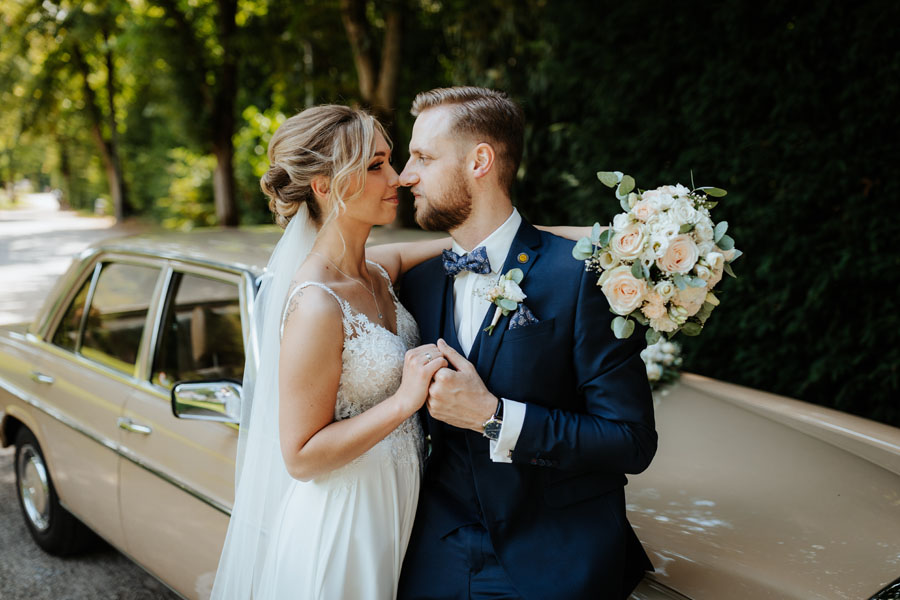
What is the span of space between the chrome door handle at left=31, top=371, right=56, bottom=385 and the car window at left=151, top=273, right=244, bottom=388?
0.71 meters

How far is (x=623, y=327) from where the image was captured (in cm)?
168

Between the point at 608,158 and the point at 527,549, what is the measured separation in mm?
4423

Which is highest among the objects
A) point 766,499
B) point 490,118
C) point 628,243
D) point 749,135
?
point 749,135

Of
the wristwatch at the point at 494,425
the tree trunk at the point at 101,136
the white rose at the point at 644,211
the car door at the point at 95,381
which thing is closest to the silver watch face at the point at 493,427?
the wristwatch at the point at 494,425

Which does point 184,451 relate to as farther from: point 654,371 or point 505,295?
point 654,371

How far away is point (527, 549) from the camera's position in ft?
5.83

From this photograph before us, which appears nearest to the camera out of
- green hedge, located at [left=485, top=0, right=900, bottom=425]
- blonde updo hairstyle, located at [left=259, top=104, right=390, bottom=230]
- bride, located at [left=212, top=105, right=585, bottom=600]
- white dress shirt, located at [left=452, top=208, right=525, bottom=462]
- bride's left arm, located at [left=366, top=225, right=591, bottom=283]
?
bride, located at [left=212, top=105, right=585, bottom=600]

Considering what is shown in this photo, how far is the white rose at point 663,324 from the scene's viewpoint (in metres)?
1.68

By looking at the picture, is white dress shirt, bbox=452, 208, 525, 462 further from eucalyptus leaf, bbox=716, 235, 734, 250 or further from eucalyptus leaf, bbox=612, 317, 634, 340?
eucalyptus leaf, bbox=716, 235, 734, 250

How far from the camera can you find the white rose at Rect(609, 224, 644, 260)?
1661 mm

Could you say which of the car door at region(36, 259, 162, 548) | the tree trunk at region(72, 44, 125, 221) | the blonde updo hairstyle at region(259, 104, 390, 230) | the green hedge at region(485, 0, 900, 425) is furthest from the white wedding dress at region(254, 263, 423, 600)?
the tree trunk at region(72, 44, 125, 221)

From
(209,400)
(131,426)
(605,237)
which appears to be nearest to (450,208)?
(605,237)

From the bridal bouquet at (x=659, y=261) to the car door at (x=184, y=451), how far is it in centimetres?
151

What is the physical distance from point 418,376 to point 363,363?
277 mm
